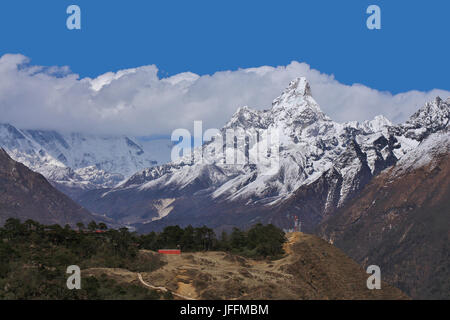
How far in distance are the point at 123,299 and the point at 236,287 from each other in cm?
3457
